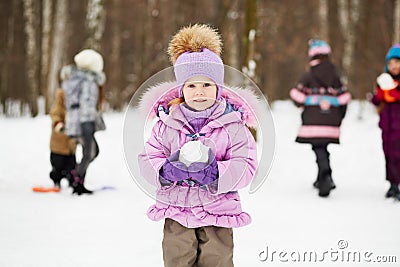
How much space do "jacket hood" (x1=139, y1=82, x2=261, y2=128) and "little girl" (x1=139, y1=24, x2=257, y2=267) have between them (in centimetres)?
1

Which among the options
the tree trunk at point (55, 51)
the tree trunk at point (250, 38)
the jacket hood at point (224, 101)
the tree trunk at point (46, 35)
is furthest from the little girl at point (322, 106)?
the tree trunk at point (46, 35)

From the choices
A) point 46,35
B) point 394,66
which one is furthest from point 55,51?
point 394,66

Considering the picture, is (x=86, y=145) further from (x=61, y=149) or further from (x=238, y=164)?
(x=238, y=164)

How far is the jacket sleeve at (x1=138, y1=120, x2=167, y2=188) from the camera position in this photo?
113 inches

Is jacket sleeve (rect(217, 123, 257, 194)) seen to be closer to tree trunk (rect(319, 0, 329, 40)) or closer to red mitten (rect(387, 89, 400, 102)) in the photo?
red mitten (rect(387, 89, 400, 102))

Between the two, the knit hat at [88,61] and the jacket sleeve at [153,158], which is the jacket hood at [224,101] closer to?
the jacket sleeve at [153,158]

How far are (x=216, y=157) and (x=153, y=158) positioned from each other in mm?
345

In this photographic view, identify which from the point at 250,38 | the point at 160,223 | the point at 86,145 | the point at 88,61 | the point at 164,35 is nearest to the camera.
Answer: the point at 160,223

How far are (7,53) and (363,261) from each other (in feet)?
69.3

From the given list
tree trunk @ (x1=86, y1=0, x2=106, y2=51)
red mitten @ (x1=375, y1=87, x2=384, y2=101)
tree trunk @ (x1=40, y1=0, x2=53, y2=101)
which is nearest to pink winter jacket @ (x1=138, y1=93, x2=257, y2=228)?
red mitten @ (x1=375, y1=87, x2=384, y2=101)

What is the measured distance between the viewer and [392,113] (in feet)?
22.0

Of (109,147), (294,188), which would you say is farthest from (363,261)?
(109,147)

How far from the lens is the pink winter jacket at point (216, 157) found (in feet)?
9.43

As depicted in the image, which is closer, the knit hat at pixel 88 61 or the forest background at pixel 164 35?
the knit hat at pixel 88 61
